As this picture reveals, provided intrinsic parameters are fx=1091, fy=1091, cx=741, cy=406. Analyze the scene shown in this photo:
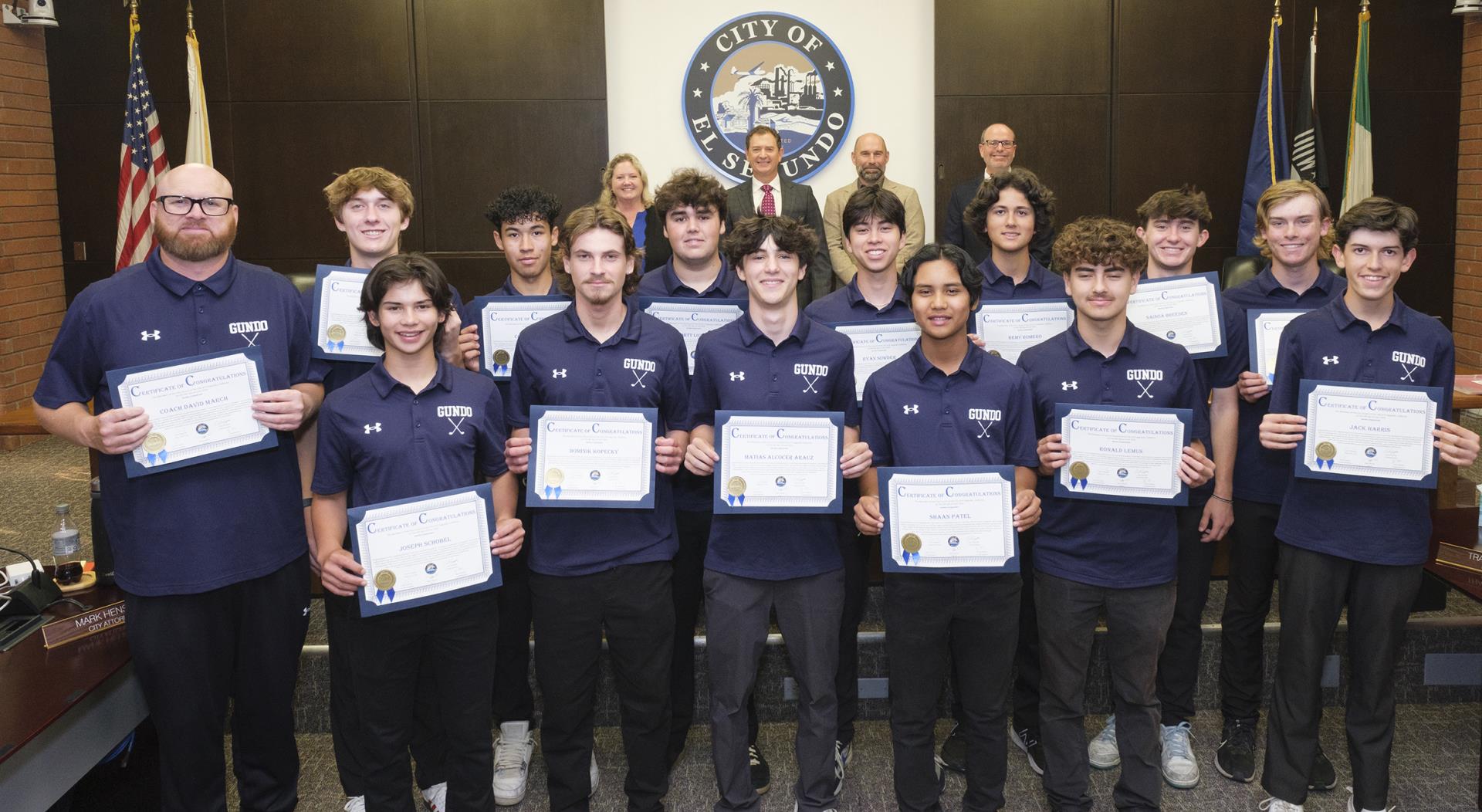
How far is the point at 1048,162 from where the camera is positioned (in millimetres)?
7449

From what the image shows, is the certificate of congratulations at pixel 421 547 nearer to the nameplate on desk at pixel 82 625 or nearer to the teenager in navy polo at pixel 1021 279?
the nameplate on desk at pixel 82 625

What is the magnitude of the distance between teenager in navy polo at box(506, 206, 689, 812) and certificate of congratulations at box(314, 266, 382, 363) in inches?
20.0

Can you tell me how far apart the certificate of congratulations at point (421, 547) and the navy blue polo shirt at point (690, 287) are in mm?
1122

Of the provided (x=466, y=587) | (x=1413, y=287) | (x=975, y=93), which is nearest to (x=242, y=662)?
(x=466, y=587)

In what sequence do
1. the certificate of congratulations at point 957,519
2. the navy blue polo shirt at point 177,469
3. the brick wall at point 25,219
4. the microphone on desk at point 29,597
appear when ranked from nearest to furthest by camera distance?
the navy blue polo shirt at point 177,469 → the certificate of congratulations at point 957,519 → the microphone on desk at point 29,597 → the brick wall at point 25,219

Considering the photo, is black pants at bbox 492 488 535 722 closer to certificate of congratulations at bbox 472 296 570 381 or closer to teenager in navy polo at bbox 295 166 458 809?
teenager in navy polo at bbox 295 166 458 809

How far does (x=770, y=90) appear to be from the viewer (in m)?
7.36

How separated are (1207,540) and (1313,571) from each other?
1.39ft

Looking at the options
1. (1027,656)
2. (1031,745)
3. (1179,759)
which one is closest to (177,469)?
(1027,656)

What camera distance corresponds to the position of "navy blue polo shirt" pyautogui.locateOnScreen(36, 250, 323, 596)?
9.25ft

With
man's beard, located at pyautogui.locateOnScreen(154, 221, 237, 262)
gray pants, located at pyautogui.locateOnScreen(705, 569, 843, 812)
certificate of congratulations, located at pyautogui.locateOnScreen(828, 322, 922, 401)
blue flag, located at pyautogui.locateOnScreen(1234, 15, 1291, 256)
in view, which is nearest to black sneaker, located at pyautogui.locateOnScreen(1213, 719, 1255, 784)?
gray pants, located at pyautogui.locateOnScreen(705, 569, 843, 812)

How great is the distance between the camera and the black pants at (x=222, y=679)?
288cm

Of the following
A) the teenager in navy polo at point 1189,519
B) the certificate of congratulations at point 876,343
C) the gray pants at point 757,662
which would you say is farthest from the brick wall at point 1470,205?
the gray pants at point 757,662

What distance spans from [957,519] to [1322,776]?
5.31 feet
